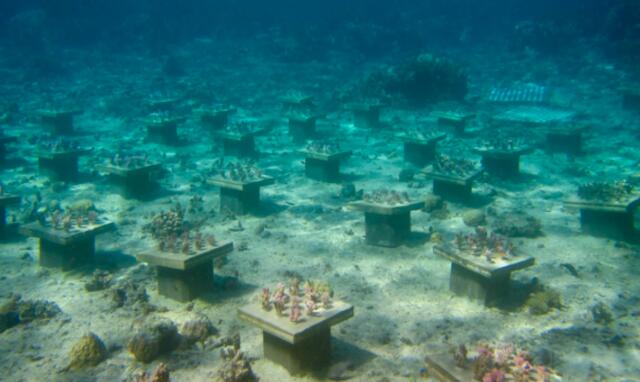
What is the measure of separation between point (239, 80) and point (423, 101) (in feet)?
45.2

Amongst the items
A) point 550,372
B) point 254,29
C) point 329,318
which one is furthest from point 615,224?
point 254,29

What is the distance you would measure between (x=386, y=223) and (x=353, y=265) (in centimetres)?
122

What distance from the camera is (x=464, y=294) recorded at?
24.4ft

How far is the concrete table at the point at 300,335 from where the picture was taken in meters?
5.32

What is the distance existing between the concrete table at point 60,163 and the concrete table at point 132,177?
185 centimetres

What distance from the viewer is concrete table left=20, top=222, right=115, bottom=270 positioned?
836 centimetres

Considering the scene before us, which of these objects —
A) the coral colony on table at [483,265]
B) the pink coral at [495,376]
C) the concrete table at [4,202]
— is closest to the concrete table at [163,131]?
the concrete table at [4,202]

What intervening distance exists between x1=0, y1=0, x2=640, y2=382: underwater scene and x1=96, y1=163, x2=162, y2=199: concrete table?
5 cm

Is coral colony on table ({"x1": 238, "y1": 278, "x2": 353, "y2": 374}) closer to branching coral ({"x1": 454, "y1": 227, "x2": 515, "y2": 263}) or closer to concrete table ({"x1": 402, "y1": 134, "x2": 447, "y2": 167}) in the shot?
branching coral ({"x1": 454, "y1": 227, "x2": 515, "y2": 263})

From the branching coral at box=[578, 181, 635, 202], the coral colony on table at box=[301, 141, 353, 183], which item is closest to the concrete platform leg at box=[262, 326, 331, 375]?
the branching coral at box=[578, 181, 635, 202]

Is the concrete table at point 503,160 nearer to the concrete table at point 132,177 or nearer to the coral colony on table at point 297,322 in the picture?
the coral colony on table at point 297,322

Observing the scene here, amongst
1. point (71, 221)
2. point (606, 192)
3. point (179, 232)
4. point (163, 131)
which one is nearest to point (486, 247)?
point (606, 192)

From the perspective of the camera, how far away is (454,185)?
38.9 feet

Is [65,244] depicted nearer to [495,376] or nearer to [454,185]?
[495,376]
